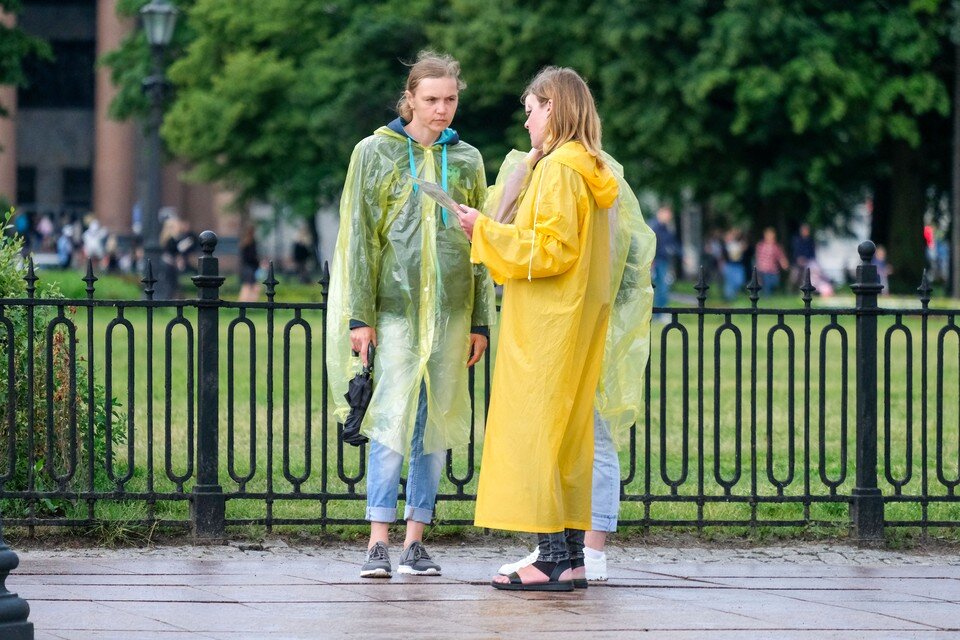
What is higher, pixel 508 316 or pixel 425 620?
pixel 508 316

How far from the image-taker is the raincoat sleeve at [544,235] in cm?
618

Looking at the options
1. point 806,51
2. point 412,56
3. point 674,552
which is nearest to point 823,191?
point 806,51

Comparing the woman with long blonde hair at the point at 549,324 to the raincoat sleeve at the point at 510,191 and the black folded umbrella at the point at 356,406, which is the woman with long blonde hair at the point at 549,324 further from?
the black folded umbrella at the point at 356,406

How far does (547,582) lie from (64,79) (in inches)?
2434

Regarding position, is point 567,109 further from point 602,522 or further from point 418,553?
point 418,553

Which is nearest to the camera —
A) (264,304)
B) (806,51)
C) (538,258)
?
(538,258)

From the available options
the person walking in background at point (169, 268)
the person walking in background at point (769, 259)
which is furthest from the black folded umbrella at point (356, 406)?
the person walking in background at point (769, 259)

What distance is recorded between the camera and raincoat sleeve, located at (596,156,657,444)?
21.9 ft

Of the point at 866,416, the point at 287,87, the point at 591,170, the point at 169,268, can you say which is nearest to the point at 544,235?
the point at 591,170

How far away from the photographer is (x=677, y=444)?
36.3ft

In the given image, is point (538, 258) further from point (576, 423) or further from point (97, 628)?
point (97, 628)

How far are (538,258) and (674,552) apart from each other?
73.8 inches

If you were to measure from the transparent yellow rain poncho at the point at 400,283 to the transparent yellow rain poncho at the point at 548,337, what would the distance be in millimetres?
A: 302

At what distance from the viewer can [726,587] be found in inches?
257
